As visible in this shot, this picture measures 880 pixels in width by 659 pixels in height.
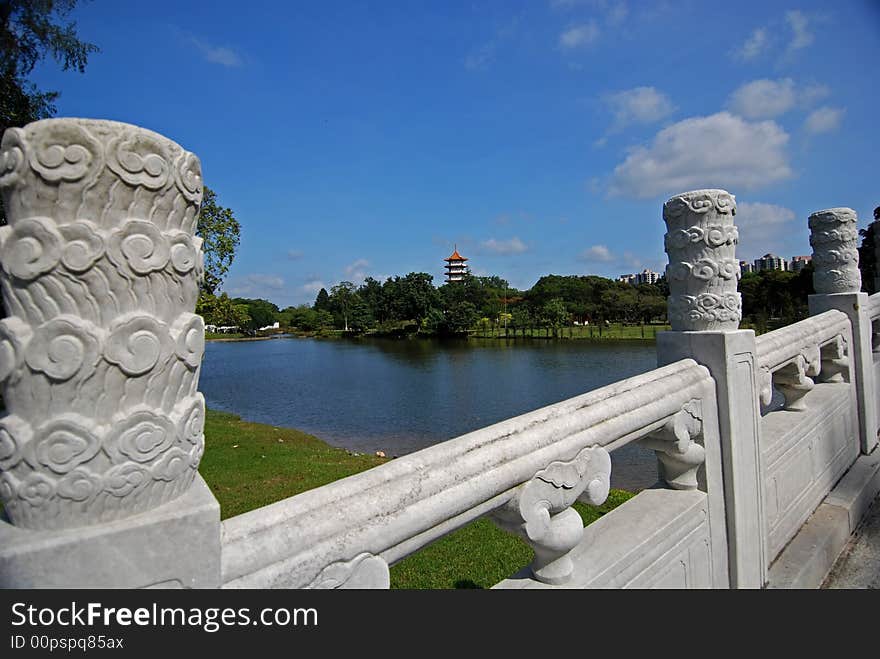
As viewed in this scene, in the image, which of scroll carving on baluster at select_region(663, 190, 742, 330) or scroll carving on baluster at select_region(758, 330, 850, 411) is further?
scroll carving on baluster at select_region(758, 330, 850, 411)

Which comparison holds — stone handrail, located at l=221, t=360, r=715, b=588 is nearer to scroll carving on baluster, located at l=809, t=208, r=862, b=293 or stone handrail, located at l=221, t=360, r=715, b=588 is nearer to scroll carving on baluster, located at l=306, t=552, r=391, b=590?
scroll carving on baluster, located at l=306, t=552, r=391, b=590

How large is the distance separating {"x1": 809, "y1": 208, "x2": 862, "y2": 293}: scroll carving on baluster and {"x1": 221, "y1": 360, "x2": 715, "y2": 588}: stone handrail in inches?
109

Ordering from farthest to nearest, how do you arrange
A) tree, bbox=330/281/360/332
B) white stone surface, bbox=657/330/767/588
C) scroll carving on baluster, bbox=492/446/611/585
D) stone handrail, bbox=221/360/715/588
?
tree, bbox=330/281/360/332 → white stone surface, bbox=657/330/767/588 → scroll carving on baluster, bbox=492/446/611/585 → stone handrail, bbox=221/360/715/588

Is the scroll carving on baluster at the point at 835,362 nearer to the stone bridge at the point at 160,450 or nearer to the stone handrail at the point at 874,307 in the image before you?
the stone handrail at the point at 874,307

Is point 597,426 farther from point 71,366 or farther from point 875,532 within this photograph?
point 875,532

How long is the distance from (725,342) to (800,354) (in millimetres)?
1357

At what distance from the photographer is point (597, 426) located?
1650mm

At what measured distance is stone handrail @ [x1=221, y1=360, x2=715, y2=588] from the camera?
3.25 feet

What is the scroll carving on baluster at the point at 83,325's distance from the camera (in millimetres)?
789

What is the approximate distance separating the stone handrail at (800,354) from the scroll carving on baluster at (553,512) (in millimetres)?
1427

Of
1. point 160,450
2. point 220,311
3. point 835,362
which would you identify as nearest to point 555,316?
point 220,311

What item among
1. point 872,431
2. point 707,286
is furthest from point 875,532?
point 707,286

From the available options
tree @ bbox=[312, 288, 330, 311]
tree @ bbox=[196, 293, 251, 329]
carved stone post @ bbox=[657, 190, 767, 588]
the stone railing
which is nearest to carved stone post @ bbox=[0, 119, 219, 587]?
carved stone post @ bbox=[657, 190, 767, 588]

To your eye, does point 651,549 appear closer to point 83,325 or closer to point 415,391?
point 83,325
